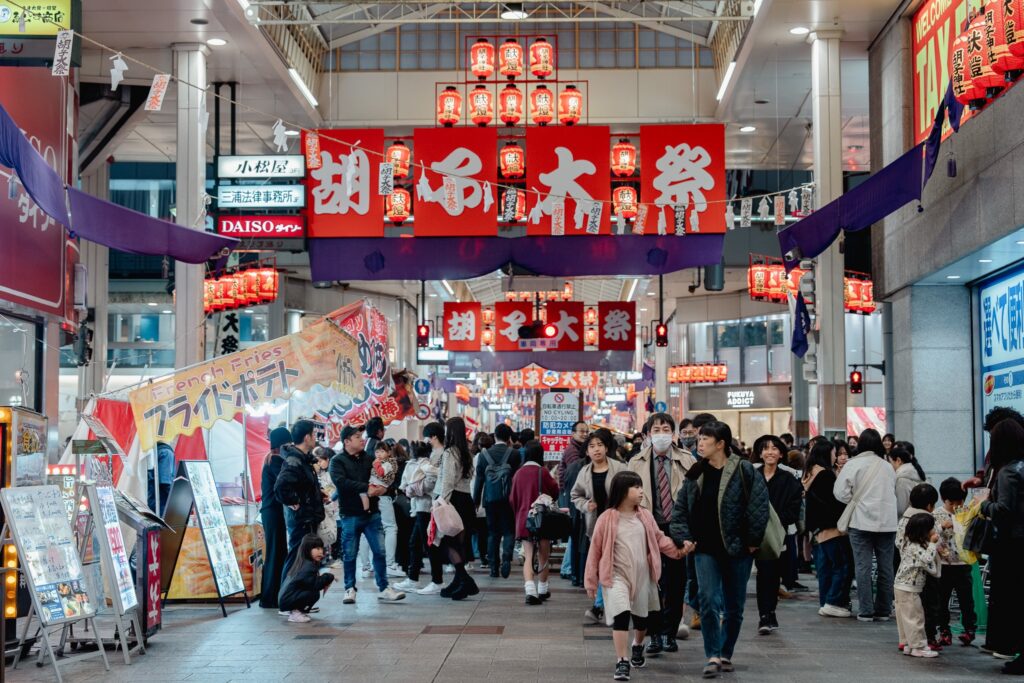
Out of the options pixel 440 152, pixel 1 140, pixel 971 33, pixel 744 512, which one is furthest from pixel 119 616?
pixel 440 152

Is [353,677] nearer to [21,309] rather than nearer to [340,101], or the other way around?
[21,309]

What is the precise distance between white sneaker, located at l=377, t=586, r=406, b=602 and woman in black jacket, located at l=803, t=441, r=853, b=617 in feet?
13.2

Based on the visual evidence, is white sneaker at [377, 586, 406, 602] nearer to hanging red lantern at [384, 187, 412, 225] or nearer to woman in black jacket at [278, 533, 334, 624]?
woman in black jacket at [278, 533, 334, 624]

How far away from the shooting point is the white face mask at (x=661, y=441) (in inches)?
356

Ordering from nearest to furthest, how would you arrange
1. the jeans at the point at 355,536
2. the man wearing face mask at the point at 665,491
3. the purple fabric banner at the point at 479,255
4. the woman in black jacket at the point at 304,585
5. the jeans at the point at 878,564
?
the man wearing face mask at the point at 665,491 < the woman in black jacket at the point at 304,585 < the jeans at the point at 878,564 < the jeans at the point at 355,536 < the purple fabric banner at the point at 479,255

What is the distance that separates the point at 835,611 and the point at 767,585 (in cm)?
157

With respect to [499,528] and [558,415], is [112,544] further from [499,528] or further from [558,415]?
[558,415]

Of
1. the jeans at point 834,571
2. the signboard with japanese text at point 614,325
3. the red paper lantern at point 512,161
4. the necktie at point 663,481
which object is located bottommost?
the jeans at point 834,571

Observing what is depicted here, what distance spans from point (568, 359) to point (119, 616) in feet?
56.0

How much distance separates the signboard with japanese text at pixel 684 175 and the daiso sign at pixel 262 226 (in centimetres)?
479

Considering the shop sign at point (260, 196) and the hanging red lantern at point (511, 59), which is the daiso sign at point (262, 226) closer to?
the shop sign at point (260, 196)

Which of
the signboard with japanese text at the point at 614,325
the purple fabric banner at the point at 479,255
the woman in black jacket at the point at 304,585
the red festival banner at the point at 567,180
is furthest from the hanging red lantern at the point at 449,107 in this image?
the woman in black jacket at the point at 304,585

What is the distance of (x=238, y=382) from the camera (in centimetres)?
1157

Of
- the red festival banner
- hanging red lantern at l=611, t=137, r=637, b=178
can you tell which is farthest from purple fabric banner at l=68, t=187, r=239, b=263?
hanging red lantern at l=611, t=137, r=637, b=178
